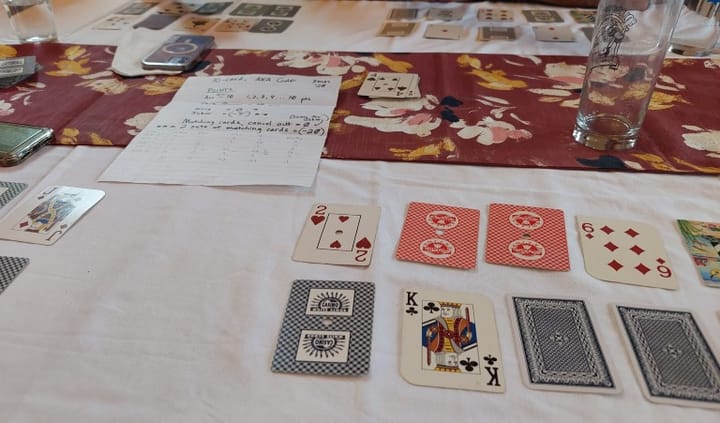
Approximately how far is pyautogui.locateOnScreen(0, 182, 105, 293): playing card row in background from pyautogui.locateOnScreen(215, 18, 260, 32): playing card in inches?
26.8

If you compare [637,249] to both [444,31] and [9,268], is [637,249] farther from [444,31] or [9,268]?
[444,31]

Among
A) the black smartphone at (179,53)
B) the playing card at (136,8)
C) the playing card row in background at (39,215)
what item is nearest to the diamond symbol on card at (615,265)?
the playing card row in background at (39,215)

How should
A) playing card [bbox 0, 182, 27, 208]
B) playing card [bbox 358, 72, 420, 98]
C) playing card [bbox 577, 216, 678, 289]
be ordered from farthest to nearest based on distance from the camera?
playing card [bbox 358, 72, 420, 98]
playing card [bbox 0, 182, 27, 208]
playing card [bbox 577, 216, 678, 289]

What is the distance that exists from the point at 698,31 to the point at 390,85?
0.71 m

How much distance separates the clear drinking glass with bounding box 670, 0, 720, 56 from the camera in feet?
3.59

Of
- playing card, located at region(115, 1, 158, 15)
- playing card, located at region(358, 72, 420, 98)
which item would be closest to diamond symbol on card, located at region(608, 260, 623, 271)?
playing card, located at region(358, 72, 420, 98)

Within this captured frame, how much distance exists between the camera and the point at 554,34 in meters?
1.18

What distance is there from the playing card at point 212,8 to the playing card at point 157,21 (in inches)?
2.5

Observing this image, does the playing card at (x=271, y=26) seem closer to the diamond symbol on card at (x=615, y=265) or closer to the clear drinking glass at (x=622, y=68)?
the clear drinking glass at (x=622, y=68)

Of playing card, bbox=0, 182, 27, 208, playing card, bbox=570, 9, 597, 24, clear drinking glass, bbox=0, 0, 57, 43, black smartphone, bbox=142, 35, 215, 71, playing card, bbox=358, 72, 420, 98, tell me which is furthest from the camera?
playing card, bbox=570, 9, 597, 24

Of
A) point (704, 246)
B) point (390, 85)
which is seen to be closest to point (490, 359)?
point (704, 246)

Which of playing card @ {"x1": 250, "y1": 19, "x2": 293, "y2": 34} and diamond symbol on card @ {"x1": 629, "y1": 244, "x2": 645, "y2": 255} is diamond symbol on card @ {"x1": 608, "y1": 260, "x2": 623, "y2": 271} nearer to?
diamond symbol on card @ {"x1": 629, "y1": 244, "x2": 645, "y2": 255}

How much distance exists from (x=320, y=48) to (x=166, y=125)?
431 millimetres

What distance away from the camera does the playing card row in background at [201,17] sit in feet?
4.17
